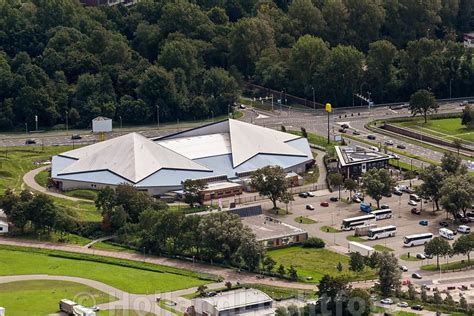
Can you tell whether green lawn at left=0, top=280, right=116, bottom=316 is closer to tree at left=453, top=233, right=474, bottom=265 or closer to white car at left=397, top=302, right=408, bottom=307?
white car at left=397, top=302, right=408, bottom=307

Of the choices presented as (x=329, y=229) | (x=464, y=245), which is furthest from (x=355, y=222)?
(x=464, y=245)

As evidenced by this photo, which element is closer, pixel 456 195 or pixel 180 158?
pixel 456 195

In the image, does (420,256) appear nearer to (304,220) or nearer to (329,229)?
(329,229)

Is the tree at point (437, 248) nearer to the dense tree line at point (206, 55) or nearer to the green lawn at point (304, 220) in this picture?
the green lawn at point (304, 220)

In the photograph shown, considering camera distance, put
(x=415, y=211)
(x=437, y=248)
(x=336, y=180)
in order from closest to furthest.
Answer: (x=437, y=248) → (x=415, y=211) → (x=336, y=180)

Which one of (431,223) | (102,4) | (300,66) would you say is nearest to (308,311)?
(431,223)

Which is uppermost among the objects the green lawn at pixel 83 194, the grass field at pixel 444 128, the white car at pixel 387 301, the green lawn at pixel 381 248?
the grass field at pixel 444 128

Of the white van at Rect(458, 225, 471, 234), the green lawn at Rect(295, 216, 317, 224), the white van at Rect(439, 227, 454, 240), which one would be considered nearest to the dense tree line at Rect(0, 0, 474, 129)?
the green lawn at Rect(295, 216, 317, 224)

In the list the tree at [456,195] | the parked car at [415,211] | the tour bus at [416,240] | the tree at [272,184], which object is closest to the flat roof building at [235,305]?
the tour bus at [416,240]
